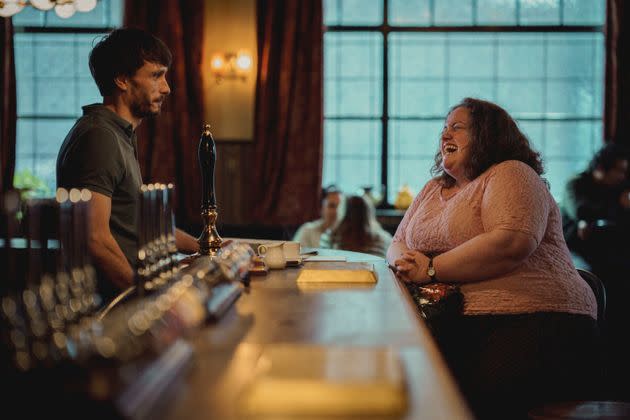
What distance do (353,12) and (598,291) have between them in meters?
5.56

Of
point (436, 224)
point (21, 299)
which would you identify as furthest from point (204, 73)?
point (21, 299)

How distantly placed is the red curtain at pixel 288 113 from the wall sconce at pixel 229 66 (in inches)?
5.6

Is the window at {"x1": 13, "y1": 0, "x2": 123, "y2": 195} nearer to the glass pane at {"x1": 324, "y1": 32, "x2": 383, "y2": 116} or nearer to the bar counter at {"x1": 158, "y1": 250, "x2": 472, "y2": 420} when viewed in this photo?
the glass pane at {"x1": 324, "y1": 32, "x2": 383, "y2": 116}

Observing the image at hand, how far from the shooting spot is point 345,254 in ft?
10.5

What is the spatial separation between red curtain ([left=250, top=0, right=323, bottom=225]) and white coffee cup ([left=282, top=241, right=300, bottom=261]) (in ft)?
15.2

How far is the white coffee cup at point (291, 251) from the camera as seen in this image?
2.71 metres

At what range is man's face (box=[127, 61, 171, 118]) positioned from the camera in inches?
111

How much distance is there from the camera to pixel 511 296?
99.0 inches

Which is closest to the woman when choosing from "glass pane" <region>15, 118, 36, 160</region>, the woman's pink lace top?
the woman's pink lace top

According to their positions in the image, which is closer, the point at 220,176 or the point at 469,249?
the point at 469,249

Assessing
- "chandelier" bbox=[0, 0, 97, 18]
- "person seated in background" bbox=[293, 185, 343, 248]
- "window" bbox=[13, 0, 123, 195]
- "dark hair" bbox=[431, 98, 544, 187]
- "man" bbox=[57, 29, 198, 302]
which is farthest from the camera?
"window" bbox=[13, 0, 123, 195]

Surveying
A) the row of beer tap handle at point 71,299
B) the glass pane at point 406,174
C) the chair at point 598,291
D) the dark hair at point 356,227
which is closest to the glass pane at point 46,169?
the glass pane at point 406,174

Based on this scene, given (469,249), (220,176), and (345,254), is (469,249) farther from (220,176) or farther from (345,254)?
(220,176)

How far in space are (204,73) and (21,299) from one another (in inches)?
257
